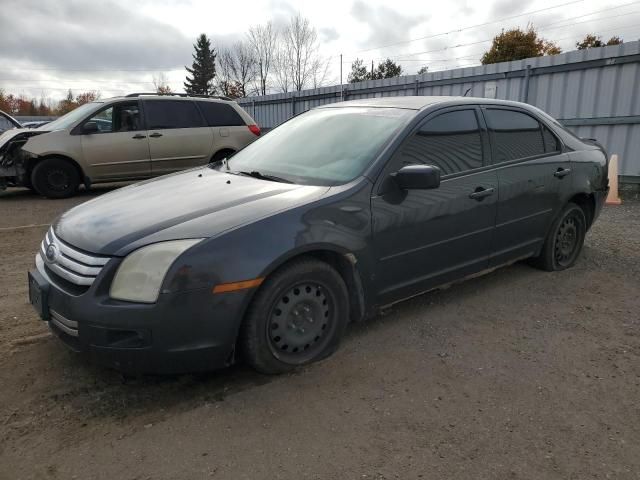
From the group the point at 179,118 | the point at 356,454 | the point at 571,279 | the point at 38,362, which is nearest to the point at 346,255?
the point at 356,454

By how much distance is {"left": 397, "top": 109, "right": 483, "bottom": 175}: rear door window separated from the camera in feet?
11.3

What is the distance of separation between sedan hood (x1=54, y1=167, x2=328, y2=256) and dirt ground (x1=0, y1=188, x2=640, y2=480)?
82 centimetres

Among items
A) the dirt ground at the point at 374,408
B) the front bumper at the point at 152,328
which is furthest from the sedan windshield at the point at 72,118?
the front bumper at the point at 152,328

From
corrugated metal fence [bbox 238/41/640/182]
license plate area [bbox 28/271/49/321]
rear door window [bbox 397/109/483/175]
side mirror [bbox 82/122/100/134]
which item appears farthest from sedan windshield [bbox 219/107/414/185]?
corrugated metal fence [bbox 238/41/640/182]

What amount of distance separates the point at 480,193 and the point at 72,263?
274 cm

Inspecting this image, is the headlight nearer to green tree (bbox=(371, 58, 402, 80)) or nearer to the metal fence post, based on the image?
the metal fence post

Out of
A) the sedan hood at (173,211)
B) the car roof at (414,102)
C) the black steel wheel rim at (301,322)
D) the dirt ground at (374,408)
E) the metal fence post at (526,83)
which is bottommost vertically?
the dirt ground at (374,408)

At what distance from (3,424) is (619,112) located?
9.72m

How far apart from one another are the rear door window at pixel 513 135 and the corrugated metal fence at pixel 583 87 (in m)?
5.47

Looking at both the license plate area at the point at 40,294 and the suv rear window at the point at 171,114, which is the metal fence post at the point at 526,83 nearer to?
the suv rear window at the point at 171,114

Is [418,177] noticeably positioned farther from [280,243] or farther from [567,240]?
[567,240]

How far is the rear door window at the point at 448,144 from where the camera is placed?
11.3 ft

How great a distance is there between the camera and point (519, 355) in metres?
3.19

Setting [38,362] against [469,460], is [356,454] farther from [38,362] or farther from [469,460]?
[38,362]
